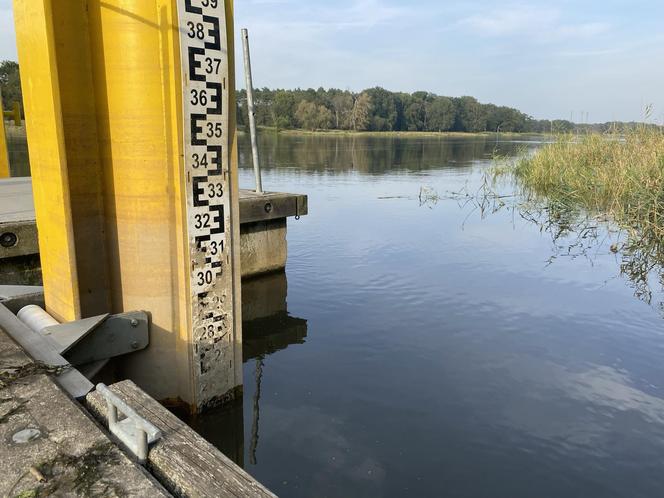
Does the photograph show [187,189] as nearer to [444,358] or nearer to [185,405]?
[185,405]

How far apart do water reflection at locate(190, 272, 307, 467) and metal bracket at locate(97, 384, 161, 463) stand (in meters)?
1.80

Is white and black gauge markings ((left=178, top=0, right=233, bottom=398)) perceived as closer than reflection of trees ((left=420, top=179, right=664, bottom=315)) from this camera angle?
Yes

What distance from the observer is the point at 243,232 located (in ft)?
24.9

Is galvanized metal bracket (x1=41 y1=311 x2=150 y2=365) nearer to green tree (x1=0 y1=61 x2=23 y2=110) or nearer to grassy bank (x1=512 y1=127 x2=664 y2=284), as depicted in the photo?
grassy bank (x1=512 y1=127 x2=664 y2=284)

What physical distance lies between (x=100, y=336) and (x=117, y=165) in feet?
4.09

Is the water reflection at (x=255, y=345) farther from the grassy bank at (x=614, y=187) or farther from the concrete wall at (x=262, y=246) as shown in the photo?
the grassy bank at (x=614, y=187)

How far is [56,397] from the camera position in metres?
2.40

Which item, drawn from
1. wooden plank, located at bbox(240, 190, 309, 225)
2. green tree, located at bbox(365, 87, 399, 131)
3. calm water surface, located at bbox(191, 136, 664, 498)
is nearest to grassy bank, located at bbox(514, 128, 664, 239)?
calm water surface, located at bbox(191, 136, 664, 498)

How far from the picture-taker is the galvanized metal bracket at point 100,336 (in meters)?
3.34

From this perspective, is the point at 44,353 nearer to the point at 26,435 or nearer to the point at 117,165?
the point at 26,435

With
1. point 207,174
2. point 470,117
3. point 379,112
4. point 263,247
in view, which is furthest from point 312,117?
point 207,174

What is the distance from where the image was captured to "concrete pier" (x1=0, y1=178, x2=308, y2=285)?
531 cm

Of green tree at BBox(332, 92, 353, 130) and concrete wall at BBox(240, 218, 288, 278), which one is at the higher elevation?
green tree at BBox(332, 92, 353, 130)

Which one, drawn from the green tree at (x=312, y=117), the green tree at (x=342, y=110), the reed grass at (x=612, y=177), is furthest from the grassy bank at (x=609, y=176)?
the green tree at (x=342, y=110)
